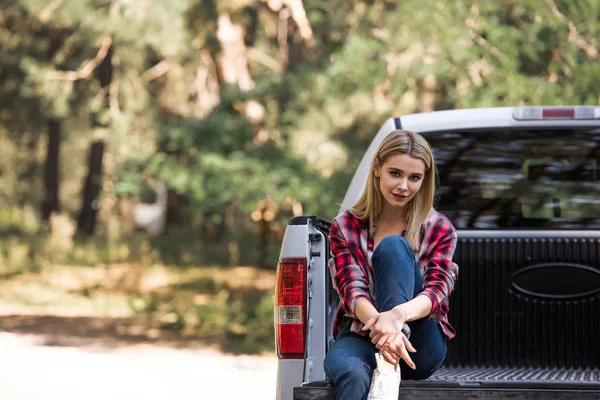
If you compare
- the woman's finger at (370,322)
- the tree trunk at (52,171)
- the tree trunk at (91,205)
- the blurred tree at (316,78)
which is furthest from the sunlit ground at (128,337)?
the tree trunk at (52,171)

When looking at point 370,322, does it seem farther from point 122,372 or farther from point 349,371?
point 122,372

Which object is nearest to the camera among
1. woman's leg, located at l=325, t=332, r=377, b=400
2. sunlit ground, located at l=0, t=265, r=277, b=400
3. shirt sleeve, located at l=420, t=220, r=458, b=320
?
woman's leg, located at l=325, t=332, r=377, b=400

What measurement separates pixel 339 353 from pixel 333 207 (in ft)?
29.2

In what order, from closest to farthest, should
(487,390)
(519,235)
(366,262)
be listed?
(487,390) → (366,262) → (519,235)

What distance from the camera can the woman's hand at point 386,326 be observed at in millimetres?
3797

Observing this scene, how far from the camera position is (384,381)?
368cm

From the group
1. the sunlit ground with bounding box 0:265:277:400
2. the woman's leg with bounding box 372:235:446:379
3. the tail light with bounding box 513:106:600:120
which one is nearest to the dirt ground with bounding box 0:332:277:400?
the sunlit ground with bounding box 0:265:277:400

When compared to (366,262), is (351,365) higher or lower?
lower

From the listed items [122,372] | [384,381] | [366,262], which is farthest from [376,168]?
[122,372]

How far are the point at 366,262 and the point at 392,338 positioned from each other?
427 millimetres

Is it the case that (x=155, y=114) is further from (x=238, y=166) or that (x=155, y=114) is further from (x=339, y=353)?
(x=339, y=353)

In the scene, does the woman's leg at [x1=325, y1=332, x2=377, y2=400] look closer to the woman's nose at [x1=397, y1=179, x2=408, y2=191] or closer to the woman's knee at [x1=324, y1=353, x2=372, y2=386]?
the woman's knee at [x1=324, y1=353, x2=372, y2=386]

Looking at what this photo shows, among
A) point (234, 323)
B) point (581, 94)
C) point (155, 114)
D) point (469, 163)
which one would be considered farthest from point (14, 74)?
point (469, 163)

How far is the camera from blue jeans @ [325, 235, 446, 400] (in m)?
3.77
